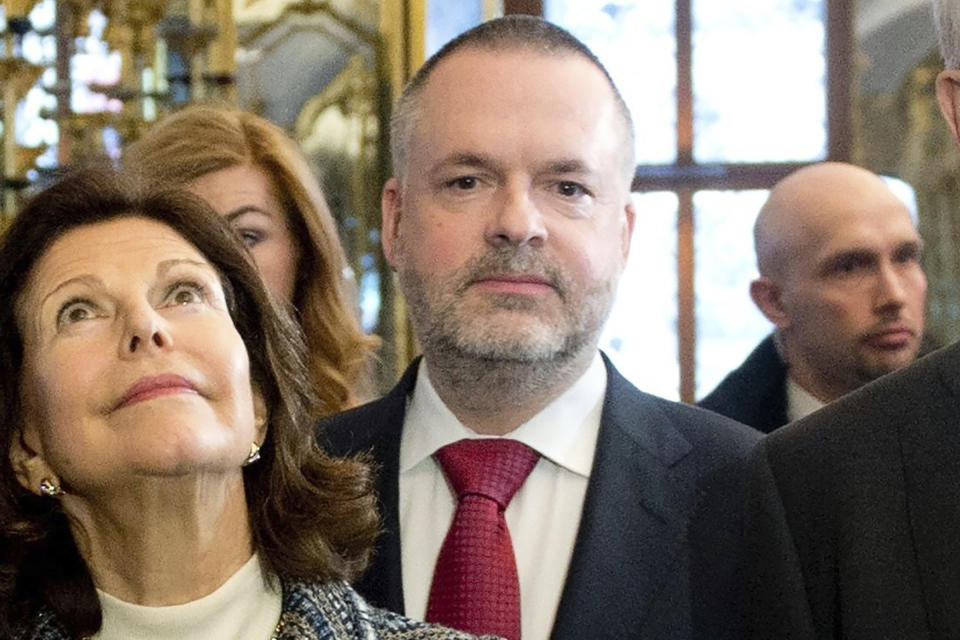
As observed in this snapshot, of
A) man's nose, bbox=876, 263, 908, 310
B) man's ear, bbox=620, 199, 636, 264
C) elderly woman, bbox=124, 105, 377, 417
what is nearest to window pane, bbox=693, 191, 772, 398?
man's nose, bbox=876, 263, 908, 310

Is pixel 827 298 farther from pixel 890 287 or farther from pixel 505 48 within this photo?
pixel 505 48

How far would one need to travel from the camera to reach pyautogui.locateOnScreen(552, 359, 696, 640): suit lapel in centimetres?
227

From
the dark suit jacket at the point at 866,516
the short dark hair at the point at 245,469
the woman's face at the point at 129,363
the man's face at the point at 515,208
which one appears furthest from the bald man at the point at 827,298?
the woman's face at the point at 129,363

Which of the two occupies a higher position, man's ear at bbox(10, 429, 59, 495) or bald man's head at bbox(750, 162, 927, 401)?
bald man's head at bbox(750, 162, 927, 401)

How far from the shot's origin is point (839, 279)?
3689mm

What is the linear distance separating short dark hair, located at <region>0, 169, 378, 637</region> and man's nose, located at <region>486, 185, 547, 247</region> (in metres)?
0.31

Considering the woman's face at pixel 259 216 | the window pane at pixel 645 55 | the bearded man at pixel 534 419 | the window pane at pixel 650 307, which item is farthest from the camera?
the window pane at pixel 645 55

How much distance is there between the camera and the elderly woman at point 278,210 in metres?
3.06

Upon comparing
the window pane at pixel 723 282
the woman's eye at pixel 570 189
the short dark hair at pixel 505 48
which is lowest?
the woman's eye at pixel 570 189

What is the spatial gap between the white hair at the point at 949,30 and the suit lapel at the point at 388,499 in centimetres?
95

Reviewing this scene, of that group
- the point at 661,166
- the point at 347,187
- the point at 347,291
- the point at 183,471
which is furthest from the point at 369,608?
the point at 661,166

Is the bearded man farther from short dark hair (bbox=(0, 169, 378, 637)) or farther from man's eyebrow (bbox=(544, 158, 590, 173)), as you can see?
short dark hair (bbox=(0, 169, 378, 637))

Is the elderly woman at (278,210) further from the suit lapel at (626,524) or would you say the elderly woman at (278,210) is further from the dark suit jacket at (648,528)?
the suit lapel at (626,524)

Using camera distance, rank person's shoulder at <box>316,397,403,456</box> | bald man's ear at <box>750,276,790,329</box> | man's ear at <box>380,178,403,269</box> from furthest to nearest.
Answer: bald man's ear at <box>750,276,790,329</box>, man's ear at <box>380,178,403,269</box>, person's shoulder at <box>316,397,403,456</box>
